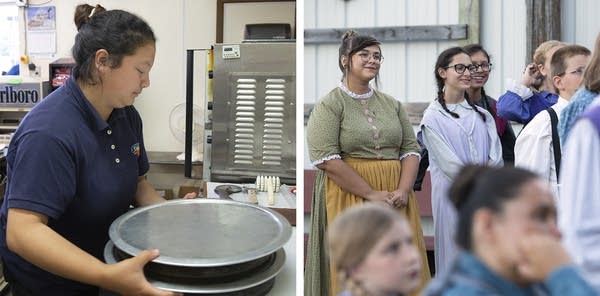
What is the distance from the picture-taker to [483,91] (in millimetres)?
921

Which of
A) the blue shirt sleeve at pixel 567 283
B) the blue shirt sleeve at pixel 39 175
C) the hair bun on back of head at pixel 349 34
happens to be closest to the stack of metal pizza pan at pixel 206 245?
the blue shirt sleeve at pixel 39 175

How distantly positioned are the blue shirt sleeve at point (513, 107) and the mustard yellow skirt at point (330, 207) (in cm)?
18

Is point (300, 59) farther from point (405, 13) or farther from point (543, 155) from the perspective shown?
point (543, 155)

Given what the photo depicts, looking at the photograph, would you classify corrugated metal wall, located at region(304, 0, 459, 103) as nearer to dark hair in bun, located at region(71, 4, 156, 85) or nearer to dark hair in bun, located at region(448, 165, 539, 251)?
dark hair in bun, located at region(71, 4, 156, 85)

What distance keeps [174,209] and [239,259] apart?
0.99ft

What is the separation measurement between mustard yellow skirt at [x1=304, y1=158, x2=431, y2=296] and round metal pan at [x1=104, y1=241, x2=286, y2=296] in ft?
0.34

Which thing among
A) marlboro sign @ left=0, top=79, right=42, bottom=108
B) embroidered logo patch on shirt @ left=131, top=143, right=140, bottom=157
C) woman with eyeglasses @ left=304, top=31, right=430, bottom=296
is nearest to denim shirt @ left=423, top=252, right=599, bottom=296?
woman with eyeglasses @ left=304, top=31, right=430, bottom=296

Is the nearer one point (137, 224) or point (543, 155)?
point (543, 155)

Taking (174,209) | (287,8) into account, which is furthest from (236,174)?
(287,8)

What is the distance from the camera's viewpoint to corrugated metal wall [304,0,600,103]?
37.2 inches

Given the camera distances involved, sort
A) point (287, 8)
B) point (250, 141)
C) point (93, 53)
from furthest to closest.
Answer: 1. point (287, 8)
2. point (250, 141)
3. point (93, 53)

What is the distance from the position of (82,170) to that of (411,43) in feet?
1.82

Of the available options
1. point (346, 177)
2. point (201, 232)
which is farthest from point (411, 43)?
point (201, 232)

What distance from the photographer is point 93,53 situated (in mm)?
875
